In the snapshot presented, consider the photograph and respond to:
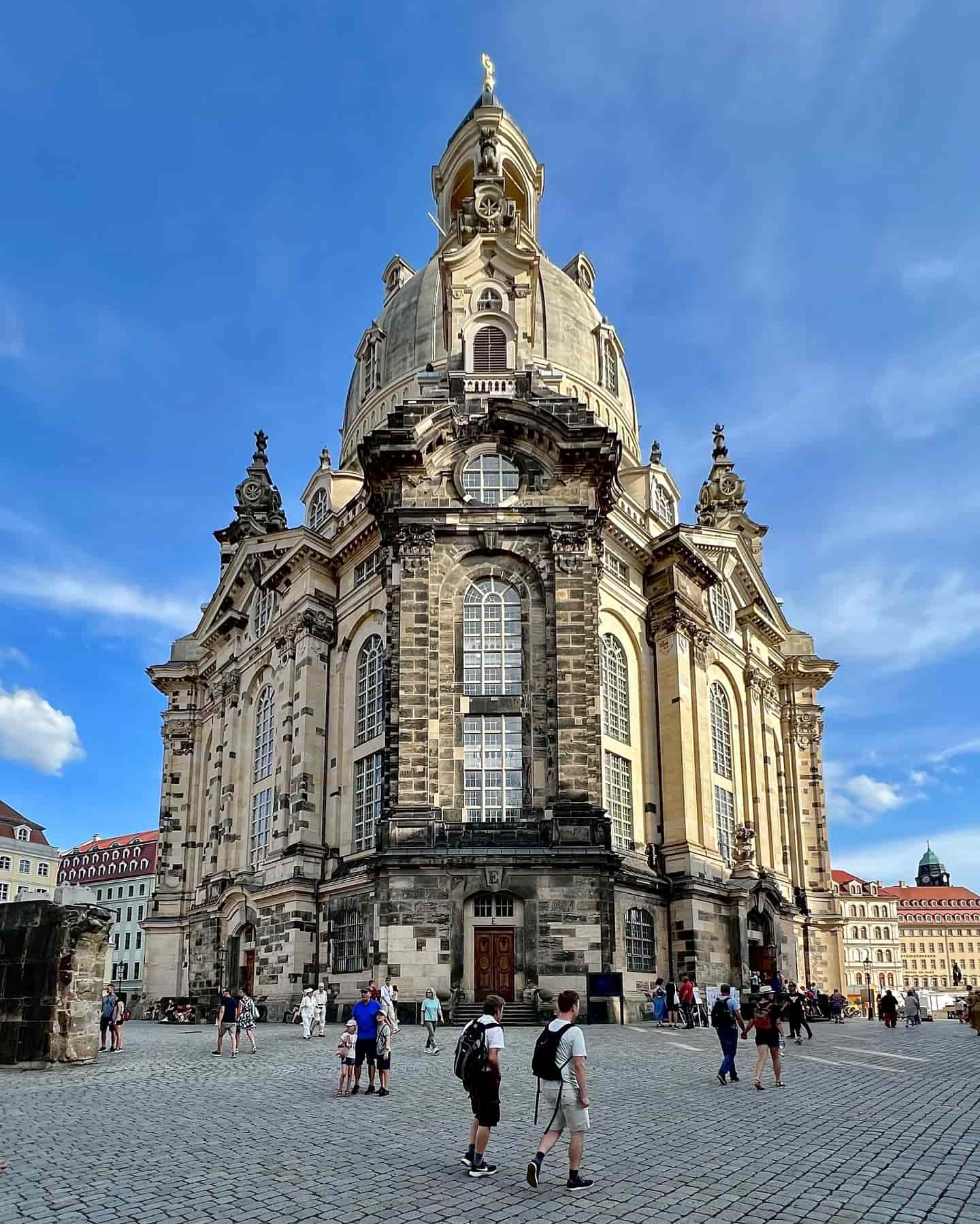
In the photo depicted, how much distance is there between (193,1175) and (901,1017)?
4938 cm

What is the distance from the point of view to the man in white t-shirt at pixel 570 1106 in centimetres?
1027

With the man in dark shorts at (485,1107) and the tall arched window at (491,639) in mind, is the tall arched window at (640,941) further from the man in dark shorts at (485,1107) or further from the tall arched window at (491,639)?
the man in dark shorts at (485,1107)

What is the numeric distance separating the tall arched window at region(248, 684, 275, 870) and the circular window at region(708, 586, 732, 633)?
2209 cm

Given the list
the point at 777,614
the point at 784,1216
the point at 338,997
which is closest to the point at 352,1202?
the point at 784,1216

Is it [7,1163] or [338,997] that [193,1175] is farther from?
[338,997]

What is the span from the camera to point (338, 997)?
128 feet

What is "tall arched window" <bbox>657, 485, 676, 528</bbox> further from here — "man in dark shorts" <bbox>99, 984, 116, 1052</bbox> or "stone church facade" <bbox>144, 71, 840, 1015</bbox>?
"man in dark shorts" <bbox>99, 984, 116, 1052</bbox>

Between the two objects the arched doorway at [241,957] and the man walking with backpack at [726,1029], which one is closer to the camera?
the man walking with backpack at [726,1029]

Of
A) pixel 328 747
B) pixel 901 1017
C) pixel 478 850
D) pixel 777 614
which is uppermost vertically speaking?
pixel 777 614

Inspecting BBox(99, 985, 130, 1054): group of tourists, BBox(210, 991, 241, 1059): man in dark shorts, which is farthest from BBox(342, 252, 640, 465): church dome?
BBox(210, 991, 241, 1059): man in dark shorts

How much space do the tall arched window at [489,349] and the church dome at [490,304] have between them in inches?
5.6

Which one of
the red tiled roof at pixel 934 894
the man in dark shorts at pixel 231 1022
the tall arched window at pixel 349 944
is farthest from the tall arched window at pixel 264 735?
the red tiled roof at pixel 934 894

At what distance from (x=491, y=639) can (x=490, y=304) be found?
19598 mm

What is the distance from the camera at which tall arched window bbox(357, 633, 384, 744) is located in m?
42.2
